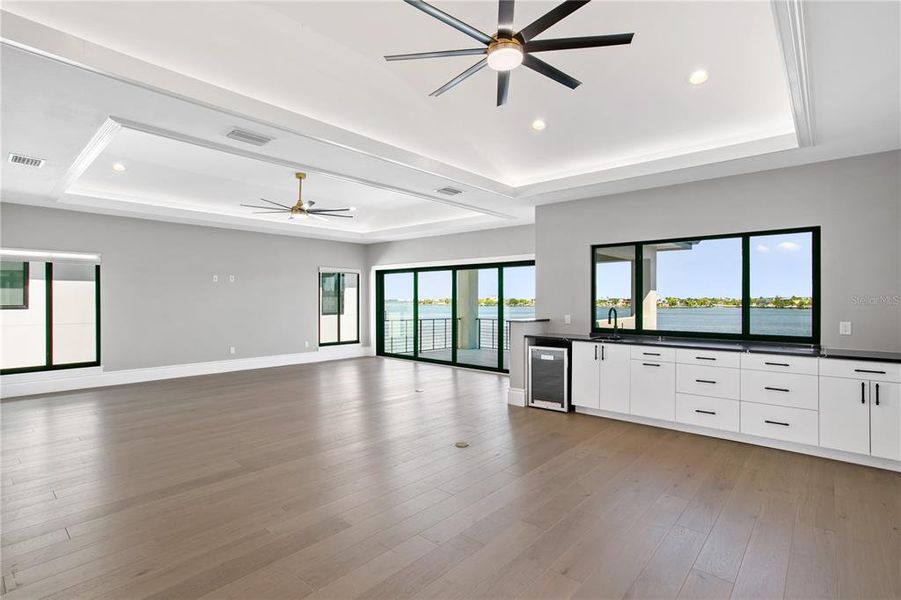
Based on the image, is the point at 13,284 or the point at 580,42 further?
the point at 13,284

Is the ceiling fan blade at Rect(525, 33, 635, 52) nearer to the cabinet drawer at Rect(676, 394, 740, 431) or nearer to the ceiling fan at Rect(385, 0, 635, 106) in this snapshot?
the ceiling fan at Rect(385, 0, 635, 106)

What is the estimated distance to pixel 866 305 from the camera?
414cm

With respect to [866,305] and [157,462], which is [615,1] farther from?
[157,462]

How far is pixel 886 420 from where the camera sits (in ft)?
12.0

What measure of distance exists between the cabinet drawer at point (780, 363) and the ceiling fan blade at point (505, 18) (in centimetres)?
364

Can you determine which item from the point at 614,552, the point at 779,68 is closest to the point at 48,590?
the point at 614,552

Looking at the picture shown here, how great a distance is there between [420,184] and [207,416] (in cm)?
372

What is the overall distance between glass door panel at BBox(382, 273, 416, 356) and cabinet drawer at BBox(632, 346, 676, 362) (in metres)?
5.98

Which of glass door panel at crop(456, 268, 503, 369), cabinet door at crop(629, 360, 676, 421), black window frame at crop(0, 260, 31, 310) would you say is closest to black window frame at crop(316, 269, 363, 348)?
glass door panel at crop(456, 268, 503, 369)

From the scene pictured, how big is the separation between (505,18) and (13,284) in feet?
25.9

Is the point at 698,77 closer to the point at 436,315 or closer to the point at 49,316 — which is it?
the point at 436,315

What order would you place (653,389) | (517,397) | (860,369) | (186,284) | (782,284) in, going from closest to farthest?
(860,369) < (782,284) < (653,389) < (517,397) < (186,284)

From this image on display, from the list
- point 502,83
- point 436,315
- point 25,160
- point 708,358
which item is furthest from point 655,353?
point 25,160

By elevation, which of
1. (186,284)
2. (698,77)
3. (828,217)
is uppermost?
(698,77)
